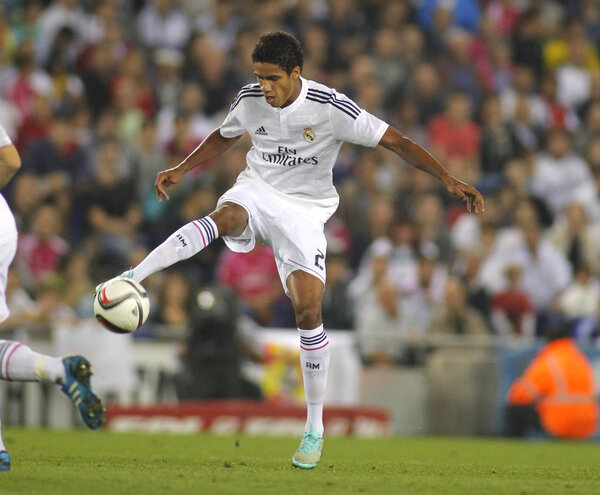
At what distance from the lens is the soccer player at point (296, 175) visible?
7.57 metres

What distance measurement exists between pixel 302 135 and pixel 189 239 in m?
1.09

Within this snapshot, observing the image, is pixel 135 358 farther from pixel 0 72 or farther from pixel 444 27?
pixel 444 27

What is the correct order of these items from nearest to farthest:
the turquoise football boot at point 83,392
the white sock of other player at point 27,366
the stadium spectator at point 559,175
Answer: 1. the turquoise football boot at point 83,392
2. the white sock of other player at point 27,366
3. the stadium spectator at point 559,175

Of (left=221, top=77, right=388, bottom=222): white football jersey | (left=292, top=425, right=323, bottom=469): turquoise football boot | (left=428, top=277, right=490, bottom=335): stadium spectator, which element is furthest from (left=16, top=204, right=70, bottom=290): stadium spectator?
(left=292, top=425, right=323, bottom=469): turquoise football boot

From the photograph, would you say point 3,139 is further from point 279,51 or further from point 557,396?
point 557,396

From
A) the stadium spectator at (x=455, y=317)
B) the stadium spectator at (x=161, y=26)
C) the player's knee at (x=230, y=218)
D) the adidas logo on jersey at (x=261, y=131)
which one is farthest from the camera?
the stadium spectator at (x=161, y=26)

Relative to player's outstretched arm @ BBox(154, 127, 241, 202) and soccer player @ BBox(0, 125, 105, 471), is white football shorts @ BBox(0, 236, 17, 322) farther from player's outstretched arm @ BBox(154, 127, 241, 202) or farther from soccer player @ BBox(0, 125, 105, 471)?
player's outstretched arm @ BBox(154, 127, 241, 202)

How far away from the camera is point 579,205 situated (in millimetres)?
16172

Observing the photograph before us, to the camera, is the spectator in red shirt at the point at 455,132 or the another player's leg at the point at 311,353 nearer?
the another player's leg at the point at 311,353

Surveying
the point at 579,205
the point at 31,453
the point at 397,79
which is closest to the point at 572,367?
the point at 579,205

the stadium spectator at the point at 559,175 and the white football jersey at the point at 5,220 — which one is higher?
the stadium spectator at the point at 559,175

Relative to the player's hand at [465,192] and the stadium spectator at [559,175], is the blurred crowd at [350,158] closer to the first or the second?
the stadium spectator at [559,175]

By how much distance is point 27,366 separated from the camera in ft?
21.5

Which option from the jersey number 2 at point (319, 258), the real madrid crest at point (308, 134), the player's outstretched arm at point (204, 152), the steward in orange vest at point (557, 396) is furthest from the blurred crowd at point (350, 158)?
the real madrid crest at point (308, 134)
